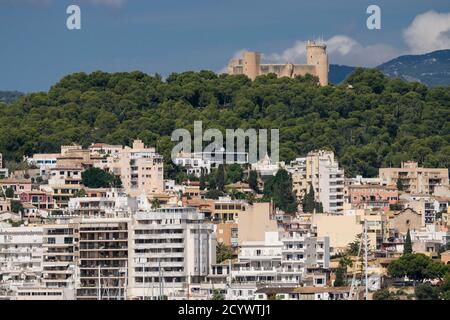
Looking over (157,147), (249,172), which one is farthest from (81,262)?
(157,147)

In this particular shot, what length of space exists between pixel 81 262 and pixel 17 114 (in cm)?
2694

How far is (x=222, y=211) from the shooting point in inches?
1291

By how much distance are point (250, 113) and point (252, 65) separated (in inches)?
212

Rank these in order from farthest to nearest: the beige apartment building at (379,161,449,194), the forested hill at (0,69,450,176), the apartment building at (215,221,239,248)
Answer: the forested hill at (0,69,450,176) < the beige apartment building at (379,161,449,194) < the apartment building at (215,221,239,248)

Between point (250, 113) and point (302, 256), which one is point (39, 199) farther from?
point (250, 113)

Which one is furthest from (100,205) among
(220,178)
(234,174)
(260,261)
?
(234,174)

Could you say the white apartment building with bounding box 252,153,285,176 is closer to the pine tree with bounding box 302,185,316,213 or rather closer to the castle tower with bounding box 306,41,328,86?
the pine tree with bounding box 302,185,316,213

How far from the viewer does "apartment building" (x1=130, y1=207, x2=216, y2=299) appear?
2236cm

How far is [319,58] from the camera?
55281mm

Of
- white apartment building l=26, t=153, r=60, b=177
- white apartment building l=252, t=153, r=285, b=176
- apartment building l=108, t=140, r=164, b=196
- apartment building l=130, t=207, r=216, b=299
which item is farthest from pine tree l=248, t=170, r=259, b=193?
apartment building l=130, t=207, r=216, b=299

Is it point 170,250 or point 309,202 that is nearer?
point 170,250

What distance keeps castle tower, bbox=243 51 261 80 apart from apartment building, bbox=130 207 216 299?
98.3 feet

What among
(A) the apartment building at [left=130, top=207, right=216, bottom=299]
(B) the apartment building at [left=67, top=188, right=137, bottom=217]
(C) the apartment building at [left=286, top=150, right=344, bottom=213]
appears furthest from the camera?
(C) the apartment building at [left=286, top=150, right=344, bottom=213]
